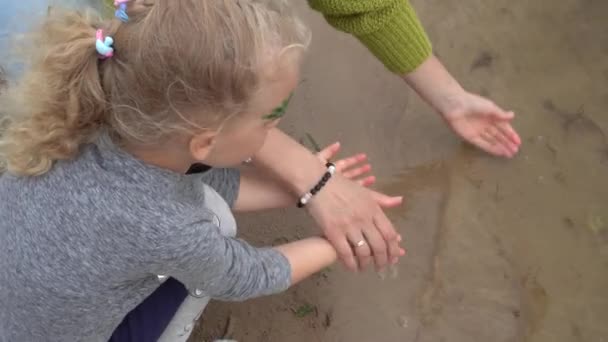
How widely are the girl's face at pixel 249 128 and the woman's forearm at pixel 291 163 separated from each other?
31cm

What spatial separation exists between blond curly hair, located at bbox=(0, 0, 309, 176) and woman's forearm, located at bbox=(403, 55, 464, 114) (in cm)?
58

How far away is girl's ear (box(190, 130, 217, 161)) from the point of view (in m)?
1.06

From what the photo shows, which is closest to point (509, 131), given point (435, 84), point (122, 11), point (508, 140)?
point (508, 140)

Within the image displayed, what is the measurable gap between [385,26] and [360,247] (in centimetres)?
47

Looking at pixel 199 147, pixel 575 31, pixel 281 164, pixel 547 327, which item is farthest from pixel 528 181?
pixel 199 147

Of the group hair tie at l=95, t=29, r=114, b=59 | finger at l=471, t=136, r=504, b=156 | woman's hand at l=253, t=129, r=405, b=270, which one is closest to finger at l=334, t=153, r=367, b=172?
woman's hand at l=253, t=129, r=405, b=270

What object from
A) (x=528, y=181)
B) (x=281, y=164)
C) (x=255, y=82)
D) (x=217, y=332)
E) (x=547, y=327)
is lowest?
(x=217, y=332)

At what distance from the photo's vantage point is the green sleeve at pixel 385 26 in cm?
140

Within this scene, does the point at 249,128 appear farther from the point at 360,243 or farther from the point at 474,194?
the point at 474,194

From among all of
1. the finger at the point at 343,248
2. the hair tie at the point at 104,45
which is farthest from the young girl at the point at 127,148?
the finger at the point at 343,248

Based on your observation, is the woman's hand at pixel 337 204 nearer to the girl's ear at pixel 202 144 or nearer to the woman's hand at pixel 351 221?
the woman's hand at pixel 351 221

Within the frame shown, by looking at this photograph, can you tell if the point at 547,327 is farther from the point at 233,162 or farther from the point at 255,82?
the point at 255,82

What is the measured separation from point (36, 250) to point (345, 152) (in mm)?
942

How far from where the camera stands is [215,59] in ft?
3.14
